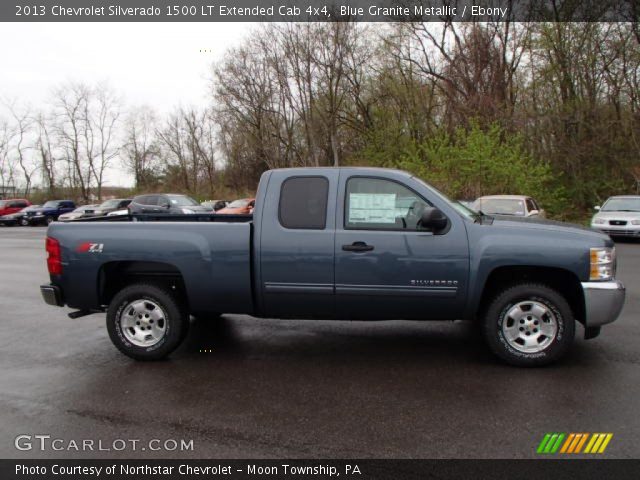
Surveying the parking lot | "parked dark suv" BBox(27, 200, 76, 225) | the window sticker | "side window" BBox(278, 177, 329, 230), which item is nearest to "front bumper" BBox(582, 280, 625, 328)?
the parking lot

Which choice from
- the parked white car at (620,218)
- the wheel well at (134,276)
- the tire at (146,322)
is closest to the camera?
the tire at (146,322)

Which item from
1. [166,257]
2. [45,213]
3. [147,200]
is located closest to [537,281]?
[166,257]

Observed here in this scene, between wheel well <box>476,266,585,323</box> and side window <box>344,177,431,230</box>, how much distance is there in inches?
38.1

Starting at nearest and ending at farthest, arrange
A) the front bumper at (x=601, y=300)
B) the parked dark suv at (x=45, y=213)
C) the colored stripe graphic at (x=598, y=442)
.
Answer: the colored stripe graphic at (x=598, y=442), the front bumper at (x=601, y=300), the parked dark suv at (x=45, y=213)

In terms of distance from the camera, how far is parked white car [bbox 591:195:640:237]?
14.8 m

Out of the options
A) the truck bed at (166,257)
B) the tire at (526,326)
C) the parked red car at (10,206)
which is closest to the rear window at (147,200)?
the parked red car at (10,206)

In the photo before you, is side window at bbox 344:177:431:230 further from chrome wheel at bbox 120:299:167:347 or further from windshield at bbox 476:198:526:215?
windshield at bbox 476:198:526:215

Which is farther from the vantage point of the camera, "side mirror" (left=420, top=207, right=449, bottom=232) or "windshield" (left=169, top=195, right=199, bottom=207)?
"windshield" (left=169, top=195, right=199, bottom=207)

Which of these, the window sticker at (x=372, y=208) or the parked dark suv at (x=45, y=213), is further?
the parked dark suv at (x=45, y=213)

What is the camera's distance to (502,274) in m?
4.62

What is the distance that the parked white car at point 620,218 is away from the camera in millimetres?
14792

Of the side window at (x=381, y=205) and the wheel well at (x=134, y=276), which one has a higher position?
the side window at (x=381, y=205)

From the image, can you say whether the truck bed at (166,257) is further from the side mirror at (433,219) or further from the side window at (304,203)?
the side mirror at (433,219)

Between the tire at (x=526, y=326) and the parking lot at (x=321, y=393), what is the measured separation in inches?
5.7
